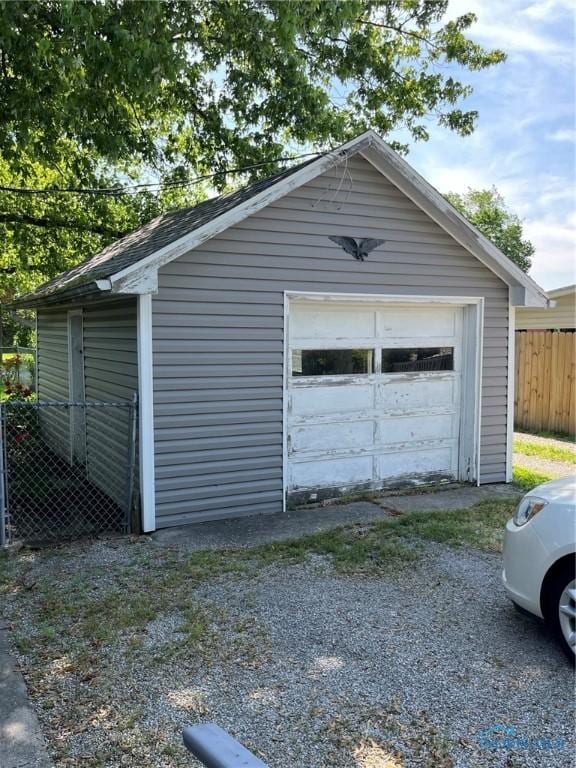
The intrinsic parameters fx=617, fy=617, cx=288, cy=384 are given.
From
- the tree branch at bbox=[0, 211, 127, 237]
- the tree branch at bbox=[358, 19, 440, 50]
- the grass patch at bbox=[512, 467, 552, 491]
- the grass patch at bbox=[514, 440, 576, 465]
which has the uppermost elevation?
the tree branch at bbox=[358, 19, 440, 50]

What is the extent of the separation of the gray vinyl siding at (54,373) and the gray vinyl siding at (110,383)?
5.07 feet

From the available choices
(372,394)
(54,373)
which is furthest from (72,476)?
(372,394)

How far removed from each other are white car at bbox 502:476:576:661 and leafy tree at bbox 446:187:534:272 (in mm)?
34039

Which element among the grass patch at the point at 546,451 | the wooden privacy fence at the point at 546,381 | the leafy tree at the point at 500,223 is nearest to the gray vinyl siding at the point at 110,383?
the grass patch at the point at 546,451

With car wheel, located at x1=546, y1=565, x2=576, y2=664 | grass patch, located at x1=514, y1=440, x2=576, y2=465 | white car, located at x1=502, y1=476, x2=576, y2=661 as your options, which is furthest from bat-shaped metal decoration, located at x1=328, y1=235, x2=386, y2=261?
grass patch, located at x1=514, y1=440, x2=576, y2=465

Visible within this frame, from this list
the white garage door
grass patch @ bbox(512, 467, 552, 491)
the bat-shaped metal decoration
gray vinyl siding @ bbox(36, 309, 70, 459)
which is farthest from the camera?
gray vinyl siding @ bbox(36, 309, 70, 459)

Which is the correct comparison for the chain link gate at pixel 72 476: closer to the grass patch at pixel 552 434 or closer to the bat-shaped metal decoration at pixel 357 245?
the bat-shaped metal decoration at pixel 357 245

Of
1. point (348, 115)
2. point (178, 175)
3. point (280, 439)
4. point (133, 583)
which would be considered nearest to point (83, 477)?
point (280, 439)

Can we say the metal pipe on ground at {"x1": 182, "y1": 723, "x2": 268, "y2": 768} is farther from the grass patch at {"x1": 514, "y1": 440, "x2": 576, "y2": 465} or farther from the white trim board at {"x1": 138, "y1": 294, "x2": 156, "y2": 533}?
the grass patch at {"x1": 514, "y1": 440, "x2": 576, "y2": 465}

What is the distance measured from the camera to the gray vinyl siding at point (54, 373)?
392 inches

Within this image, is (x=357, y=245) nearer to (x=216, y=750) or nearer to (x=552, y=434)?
(x=216, y=750)

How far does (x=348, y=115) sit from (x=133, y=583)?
1116 centimetres

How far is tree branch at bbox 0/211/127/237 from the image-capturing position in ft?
45.5

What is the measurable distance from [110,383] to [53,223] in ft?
27.0
